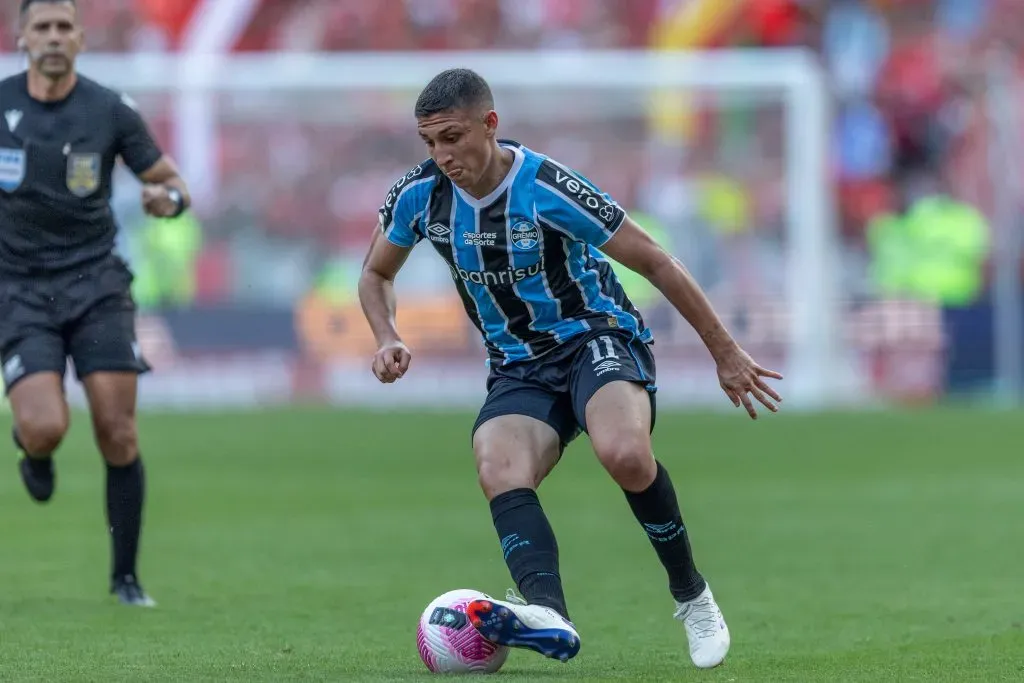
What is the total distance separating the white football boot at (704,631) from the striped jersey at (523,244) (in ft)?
3.15

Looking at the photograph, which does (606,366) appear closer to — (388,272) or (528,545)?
(528,545)

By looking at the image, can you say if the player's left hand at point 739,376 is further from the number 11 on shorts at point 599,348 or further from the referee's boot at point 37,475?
the referee's boot at point 37,475

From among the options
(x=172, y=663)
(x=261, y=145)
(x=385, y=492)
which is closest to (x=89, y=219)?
(x=172, y=663)

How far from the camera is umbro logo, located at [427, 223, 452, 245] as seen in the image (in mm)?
6379

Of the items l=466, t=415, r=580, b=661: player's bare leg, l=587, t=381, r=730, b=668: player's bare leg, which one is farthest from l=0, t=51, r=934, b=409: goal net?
l=466, t=415, r=580, b=661: player's bare leg

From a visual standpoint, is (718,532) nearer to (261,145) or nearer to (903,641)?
(903,641)

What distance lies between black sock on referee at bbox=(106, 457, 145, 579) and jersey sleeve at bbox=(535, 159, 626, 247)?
2715 millimetres

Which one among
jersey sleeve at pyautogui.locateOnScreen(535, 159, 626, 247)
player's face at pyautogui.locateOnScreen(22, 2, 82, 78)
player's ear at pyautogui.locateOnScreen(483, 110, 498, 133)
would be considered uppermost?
player's face at pyautogui.locateOnScreen(22, 2, 82, 78)

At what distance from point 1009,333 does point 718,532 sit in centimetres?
1063

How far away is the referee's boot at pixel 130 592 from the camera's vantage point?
795 cm

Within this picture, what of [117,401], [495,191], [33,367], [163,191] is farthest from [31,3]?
[495,191]

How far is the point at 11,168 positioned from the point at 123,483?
4.65ft

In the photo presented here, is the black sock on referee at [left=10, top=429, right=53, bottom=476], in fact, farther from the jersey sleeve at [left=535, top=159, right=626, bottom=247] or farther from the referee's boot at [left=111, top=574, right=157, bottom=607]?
the jersey sleeve at [left=535, top=159, right=626, bottom=247]

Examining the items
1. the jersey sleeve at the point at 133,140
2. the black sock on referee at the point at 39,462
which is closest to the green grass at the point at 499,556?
the black sock on referee at the point at 39,462
